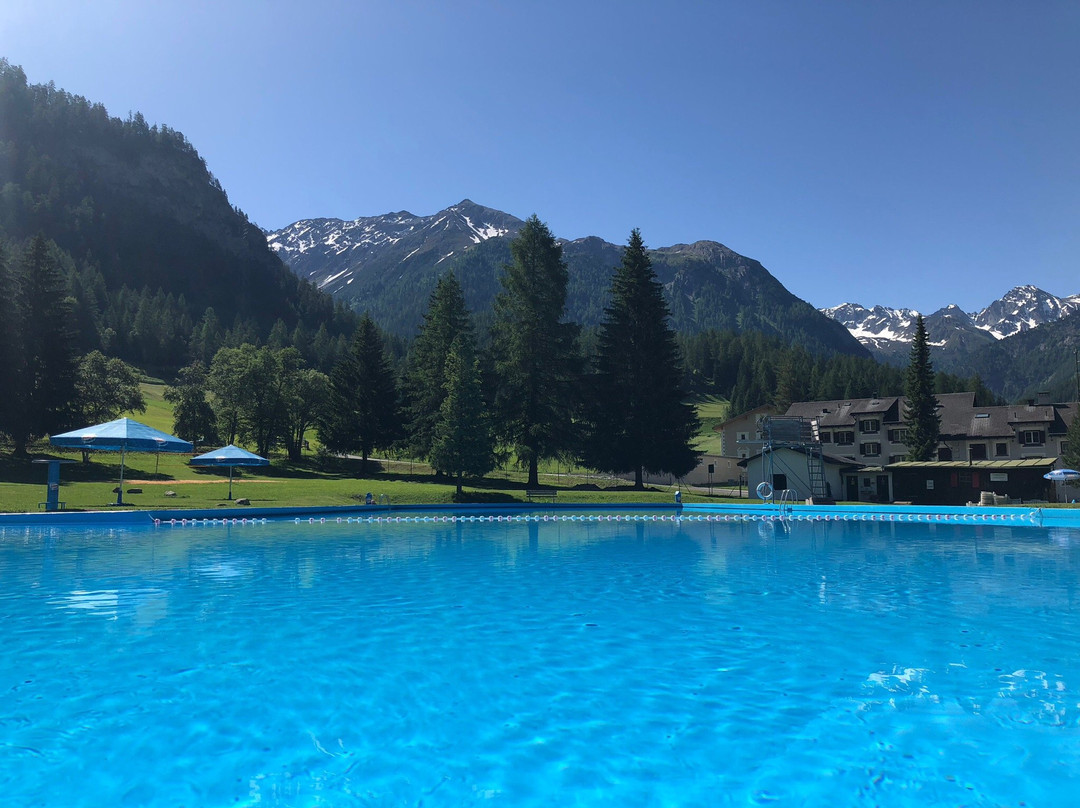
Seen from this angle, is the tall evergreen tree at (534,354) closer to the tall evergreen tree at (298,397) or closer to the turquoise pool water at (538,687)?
the tall evergreen tree at (298,397)

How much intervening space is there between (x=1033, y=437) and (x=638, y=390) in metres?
36.0

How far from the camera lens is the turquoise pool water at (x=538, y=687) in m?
5.74

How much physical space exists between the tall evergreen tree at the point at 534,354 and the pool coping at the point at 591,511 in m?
7.28

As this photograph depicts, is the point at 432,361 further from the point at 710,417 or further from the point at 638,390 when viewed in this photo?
the point at 710,417

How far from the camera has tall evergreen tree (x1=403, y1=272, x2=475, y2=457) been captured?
5330 centimetres

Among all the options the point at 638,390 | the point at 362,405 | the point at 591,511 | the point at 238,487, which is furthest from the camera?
the point at 362,405

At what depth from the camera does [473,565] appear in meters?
19.1

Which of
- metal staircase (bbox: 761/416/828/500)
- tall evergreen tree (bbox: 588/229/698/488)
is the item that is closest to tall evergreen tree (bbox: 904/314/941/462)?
metal staircase (bbox: 761/416/828/500)

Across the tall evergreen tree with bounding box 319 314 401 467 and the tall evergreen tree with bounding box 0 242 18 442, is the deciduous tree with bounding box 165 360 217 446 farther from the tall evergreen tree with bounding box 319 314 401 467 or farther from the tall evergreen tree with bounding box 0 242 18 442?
the tall evergreen tree with bounding box 0 242 18 442

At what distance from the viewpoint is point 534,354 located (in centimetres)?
5056

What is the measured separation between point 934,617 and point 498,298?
45.8 metres

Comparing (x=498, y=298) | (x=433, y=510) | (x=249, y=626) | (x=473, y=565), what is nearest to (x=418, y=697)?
(x=249, y=626)

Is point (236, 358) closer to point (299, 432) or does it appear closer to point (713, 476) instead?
point (299, 432)

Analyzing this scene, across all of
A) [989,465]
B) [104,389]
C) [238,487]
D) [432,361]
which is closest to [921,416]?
[989,465]
